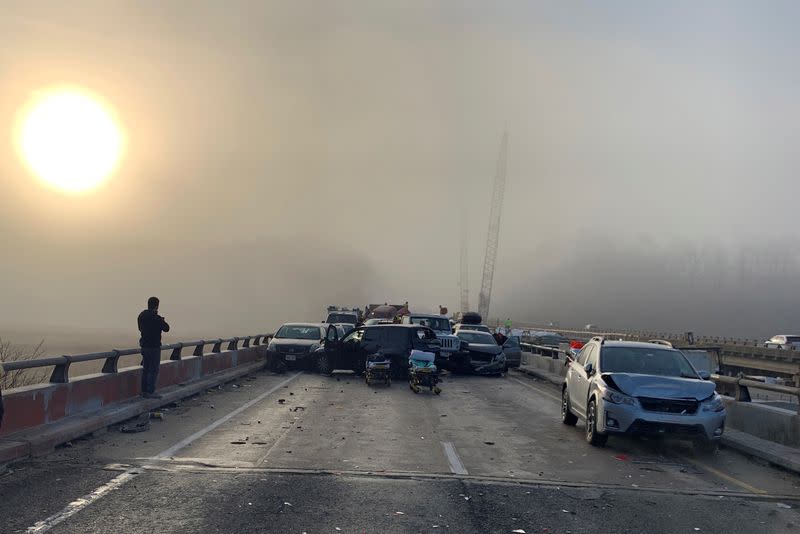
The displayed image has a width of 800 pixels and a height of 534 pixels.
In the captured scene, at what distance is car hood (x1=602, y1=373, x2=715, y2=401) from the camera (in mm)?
11852

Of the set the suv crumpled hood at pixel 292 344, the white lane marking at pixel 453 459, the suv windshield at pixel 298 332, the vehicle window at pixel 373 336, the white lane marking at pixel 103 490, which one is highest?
the vehicle window at pixel 373 336

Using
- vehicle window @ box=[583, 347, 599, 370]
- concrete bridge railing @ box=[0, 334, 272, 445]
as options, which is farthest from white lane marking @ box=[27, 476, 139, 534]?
vehicle window @ box=[583, 347, 599, 370]

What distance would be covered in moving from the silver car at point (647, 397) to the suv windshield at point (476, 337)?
15.2m

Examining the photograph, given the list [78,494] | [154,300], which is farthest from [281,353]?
[78,494]

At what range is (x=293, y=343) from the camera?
26.8 metres

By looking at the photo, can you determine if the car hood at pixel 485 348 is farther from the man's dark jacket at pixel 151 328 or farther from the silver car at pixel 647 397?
the man's dark jacket at pixel 151 328

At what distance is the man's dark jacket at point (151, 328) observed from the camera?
A: 15500 mm

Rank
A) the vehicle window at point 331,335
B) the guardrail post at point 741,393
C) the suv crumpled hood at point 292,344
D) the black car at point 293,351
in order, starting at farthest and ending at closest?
the suv crumpled hood at point 292,344
the black car at point 293,351
the vehicle window at point 331,335
the guardrail post at point 741,393

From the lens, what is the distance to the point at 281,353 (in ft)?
86.7

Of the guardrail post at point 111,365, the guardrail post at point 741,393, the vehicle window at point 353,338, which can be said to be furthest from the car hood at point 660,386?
the vehicle window at point 353,338

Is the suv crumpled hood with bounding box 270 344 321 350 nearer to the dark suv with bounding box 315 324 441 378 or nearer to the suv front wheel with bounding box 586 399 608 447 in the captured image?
the dark suv with bounding box 315 324 441 378

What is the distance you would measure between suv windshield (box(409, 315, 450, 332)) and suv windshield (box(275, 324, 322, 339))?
4.56 meters

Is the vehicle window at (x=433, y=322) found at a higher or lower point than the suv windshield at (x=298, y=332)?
higher

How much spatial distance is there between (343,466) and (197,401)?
835cm
